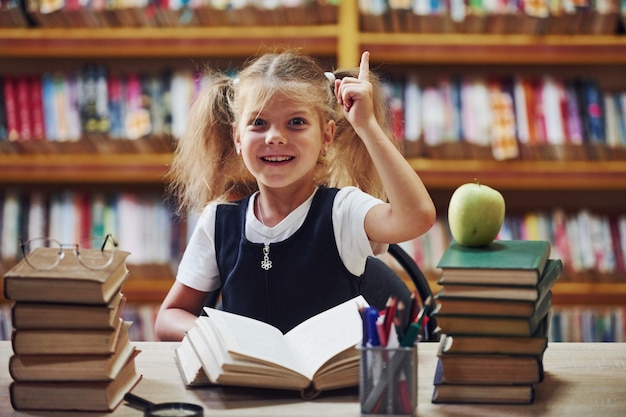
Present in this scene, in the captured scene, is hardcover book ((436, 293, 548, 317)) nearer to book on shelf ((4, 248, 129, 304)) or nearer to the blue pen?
the blue pen

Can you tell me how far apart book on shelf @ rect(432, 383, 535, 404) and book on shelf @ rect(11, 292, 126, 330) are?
46cm

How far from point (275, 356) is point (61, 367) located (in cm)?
28

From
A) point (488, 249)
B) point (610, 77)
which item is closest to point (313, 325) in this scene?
point (488, 249)

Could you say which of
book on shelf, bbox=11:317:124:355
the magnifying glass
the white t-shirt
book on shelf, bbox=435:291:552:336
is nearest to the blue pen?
book on shelf, bbox=435:291:552:336

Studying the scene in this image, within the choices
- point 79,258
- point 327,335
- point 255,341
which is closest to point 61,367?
point 79,258

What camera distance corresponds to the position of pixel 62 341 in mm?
1281

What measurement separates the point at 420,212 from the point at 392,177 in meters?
0.08

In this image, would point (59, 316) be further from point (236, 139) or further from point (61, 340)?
point (236, 139)

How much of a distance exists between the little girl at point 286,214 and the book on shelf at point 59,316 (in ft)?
1.55

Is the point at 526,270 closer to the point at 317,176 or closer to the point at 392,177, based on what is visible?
the point at 392,177

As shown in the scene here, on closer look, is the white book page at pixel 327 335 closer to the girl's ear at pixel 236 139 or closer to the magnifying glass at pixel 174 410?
the magnifying glass at pixel 174 410

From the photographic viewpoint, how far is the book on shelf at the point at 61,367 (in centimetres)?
128

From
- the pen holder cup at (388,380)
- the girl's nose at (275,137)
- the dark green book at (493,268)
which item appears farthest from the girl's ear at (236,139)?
the pen holder cup at (388,380)

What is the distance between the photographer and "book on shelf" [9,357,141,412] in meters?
1.29
